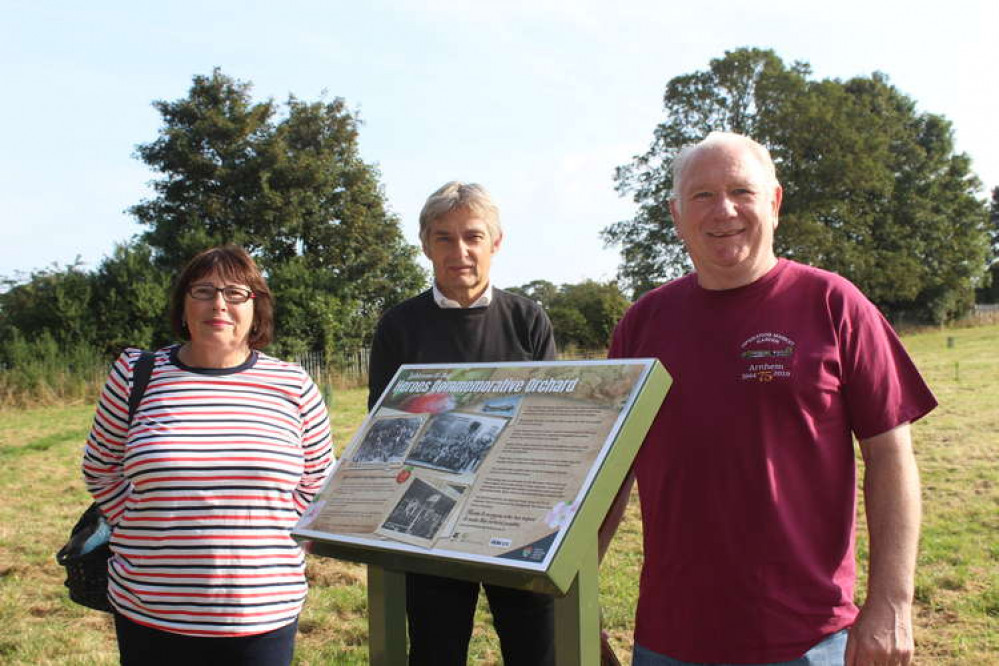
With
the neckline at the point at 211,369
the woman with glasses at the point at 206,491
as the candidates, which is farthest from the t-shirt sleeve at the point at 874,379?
the neckline at the point at 211,369

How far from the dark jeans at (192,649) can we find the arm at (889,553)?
1.73 metres

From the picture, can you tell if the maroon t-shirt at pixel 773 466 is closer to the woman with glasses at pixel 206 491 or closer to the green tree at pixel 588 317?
the woman with glasses at pixel 206 491

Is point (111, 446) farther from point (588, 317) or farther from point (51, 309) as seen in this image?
point (588, 317)

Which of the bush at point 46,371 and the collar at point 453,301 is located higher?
the collar at point 453,301

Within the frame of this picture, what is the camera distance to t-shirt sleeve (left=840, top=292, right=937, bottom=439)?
2174mm

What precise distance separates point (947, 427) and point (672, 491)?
33.9 feet

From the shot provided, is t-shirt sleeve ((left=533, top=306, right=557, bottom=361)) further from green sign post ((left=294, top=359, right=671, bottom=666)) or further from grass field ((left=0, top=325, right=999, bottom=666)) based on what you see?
grass field ((left=0, top=325, right=999, bottom=666))

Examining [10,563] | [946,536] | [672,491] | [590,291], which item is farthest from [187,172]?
[672,491]

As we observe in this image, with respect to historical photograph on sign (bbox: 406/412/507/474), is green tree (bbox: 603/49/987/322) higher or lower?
higher

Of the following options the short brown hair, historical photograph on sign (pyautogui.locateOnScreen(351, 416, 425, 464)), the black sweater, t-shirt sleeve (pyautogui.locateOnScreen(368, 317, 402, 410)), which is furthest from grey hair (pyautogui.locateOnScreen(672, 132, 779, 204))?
the short brown hair

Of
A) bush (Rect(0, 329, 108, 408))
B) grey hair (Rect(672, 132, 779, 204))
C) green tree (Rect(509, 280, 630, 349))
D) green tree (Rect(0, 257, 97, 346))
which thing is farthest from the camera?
green tree (Rect(509, 280, 630, 349))

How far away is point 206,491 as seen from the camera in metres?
2.57

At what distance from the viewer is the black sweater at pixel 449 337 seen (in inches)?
119

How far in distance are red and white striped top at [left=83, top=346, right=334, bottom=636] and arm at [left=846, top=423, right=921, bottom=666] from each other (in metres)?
1.72
